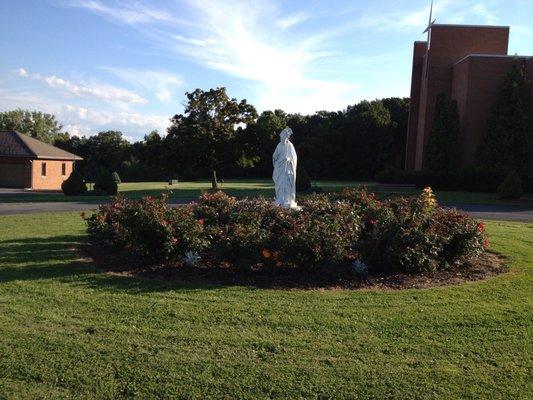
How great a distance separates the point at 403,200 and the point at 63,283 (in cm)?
688

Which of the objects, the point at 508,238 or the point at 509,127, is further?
the point at 509,127

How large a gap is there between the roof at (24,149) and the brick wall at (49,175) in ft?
1.98

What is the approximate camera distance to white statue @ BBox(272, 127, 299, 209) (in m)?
12.6

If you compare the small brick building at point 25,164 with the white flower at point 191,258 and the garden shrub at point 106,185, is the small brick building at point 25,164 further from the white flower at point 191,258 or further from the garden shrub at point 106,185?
the white flower at point 191,258

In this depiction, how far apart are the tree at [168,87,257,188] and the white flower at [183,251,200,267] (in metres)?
28.6

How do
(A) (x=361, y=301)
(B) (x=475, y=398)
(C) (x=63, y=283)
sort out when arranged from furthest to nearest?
1. (C) (x=63, y=283)
2. (A) (x=361, y=301)
3. (B) (x=475, y=398)

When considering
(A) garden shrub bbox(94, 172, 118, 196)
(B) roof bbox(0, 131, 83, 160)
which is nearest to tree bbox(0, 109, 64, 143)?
(B) roof bbox(0, 131, 83, 160)

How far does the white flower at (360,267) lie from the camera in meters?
8.30

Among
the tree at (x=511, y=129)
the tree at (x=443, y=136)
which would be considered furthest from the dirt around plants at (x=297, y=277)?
the tree at (x=443, y=136)

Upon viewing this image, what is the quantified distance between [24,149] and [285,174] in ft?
117

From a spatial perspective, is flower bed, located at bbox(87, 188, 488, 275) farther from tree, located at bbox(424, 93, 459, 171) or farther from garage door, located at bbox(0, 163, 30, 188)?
garage door, located at bbox(0, 163, 30, 188)

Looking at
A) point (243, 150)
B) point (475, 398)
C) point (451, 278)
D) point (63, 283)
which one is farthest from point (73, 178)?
point (475, 398)

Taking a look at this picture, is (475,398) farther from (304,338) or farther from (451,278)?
(451,278)

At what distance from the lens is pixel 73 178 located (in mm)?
31734
